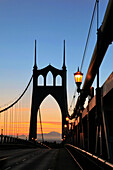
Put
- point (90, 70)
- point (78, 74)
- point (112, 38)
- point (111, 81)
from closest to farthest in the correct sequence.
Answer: point (111, 81), point (112, 38), point (78, 74), point (90, 70)

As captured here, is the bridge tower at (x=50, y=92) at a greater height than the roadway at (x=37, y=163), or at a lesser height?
greater

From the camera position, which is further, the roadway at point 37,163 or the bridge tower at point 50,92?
the bridge tower at point 50,92

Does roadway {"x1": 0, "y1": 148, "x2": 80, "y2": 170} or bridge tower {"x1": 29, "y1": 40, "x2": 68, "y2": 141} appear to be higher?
bridge tower {"x1": 29, "y1": 40, "x2": 68, "y2": 141}

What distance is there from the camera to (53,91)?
12344 cm

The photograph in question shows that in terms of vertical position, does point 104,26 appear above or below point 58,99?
below

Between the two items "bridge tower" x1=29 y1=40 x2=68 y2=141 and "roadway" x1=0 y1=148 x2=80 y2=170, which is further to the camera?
"bridge tower" x1=29 y1=40 x2=68 y2=141

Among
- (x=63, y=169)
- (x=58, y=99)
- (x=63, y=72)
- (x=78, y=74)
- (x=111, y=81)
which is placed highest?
A: (x=63, y=72)

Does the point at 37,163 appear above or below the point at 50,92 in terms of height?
below

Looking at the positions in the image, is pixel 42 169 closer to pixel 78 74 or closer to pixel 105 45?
pixel 78 74

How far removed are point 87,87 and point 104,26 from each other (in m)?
16.5

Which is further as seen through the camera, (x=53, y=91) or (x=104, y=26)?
(x=53, y=91)

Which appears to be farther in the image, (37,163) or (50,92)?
(50,92)

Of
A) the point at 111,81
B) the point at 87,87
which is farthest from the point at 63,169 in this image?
the point at 87,87

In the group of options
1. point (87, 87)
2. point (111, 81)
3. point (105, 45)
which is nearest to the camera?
point (111, 81)
